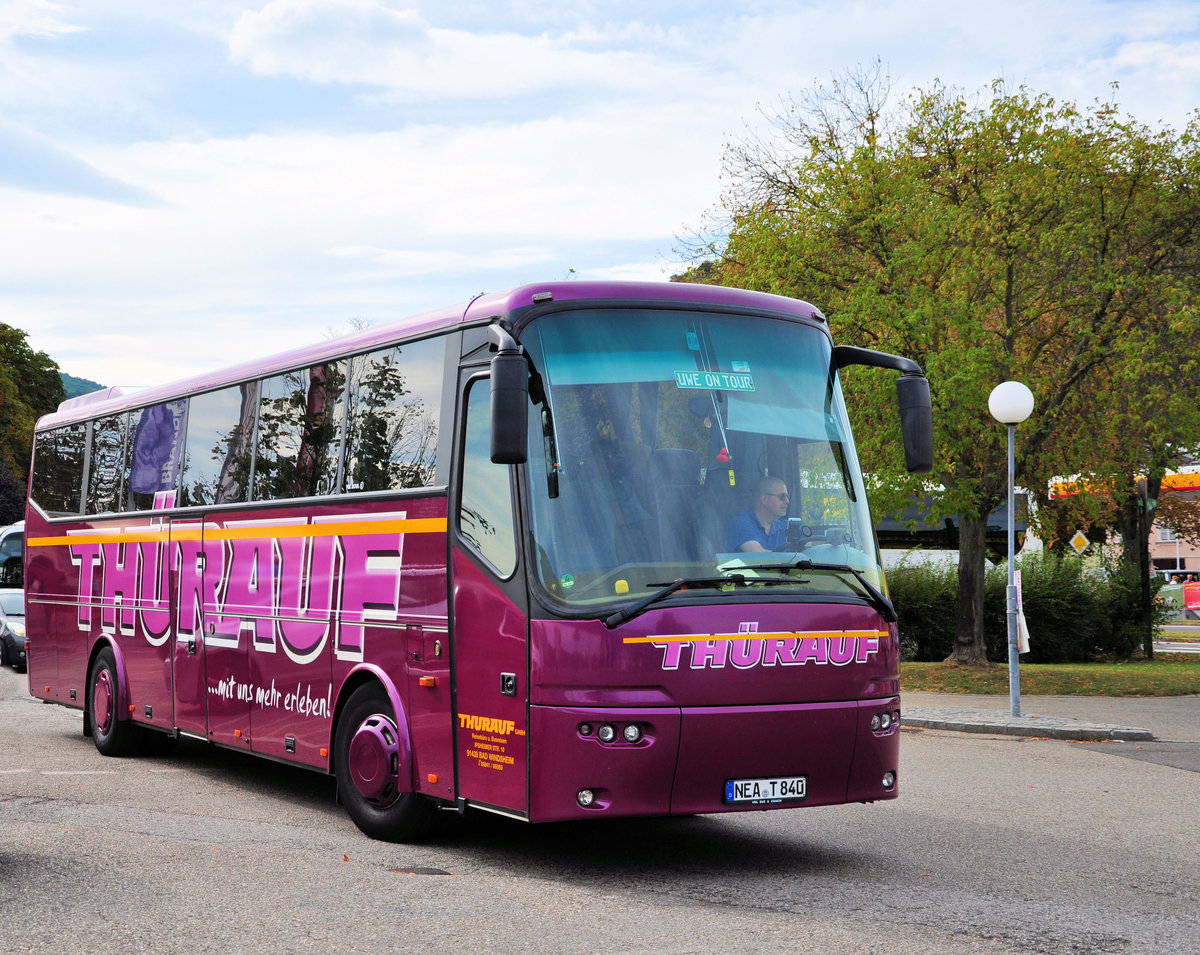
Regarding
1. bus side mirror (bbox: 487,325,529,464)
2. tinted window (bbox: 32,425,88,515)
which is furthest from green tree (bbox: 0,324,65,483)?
bus side mirror (bbox: 487,325,529,464)

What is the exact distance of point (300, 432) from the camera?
1054 cm

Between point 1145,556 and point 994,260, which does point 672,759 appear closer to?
point 994,260

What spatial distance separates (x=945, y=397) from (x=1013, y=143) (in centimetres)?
511

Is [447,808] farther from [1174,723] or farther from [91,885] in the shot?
[1174,723]

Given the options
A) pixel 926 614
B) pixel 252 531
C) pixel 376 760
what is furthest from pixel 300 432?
pixel 926 614

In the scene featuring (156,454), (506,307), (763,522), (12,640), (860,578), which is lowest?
(12,640)

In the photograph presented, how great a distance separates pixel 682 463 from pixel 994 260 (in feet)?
57.4

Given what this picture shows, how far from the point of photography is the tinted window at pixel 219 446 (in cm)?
1142

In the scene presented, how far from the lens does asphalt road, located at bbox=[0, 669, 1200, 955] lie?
6363 mm

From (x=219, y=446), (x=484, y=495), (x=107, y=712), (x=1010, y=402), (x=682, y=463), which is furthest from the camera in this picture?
(x=1010, y=402)

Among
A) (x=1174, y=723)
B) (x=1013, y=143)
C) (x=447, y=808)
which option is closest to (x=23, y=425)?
(x=1013, y=143)

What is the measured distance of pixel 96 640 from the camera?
14.2m

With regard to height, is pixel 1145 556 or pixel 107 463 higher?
pixel 107 463

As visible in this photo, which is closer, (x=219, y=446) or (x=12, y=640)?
(x=219, y=446)
